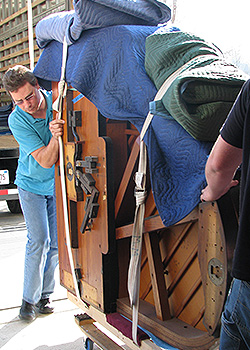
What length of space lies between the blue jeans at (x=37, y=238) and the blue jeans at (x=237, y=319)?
189 cm

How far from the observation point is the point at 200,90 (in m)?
1.60

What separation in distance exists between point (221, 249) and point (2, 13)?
320 inches

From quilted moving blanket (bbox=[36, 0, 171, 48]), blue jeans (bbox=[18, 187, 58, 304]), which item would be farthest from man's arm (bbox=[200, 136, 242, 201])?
blue jeans (bbox=[18, 187, 58, 304])

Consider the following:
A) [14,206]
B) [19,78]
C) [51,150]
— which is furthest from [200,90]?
[14,206]

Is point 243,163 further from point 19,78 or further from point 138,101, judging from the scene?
point 19,78

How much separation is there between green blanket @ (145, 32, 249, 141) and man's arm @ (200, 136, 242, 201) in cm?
24

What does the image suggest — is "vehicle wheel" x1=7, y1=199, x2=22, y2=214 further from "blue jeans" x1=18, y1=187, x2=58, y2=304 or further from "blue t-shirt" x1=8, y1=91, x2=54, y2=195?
"blue t-shirt" x1=8, y1=91, x2=54, y2=195

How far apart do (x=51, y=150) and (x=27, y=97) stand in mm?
425

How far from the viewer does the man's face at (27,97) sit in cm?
275

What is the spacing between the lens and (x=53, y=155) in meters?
2.67

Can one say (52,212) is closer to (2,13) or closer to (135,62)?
(135,62)

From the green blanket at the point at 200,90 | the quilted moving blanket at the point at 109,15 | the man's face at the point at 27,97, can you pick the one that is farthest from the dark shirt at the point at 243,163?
the man's face at the point at 27,97

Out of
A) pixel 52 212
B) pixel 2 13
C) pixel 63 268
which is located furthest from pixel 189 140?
pixel 2 13

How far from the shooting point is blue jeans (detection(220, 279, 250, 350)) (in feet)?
4.43
